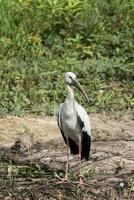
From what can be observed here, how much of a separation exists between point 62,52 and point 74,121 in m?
3.91

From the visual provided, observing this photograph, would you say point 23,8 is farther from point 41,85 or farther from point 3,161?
point 3,161

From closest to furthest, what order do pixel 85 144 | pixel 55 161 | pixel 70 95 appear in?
pixel 70 95 < pixel 85 144 < pixel 55 161

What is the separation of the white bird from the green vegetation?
1851mm

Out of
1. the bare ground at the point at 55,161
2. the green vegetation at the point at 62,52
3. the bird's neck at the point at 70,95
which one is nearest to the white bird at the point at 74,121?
the bird's neck at the point at 70,95

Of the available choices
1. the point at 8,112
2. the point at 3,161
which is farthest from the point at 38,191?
the point at 8,112

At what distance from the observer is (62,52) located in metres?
9.76

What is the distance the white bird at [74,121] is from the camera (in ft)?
19.4

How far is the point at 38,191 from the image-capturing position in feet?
18.9

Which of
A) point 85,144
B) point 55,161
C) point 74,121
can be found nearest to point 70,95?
point 74,121

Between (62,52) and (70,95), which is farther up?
(70,95)

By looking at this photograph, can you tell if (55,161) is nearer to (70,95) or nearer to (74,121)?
(74,121)

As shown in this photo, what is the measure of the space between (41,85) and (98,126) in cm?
144

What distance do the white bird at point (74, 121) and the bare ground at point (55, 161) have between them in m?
0.18

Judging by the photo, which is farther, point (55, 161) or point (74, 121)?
point (55, 161)
